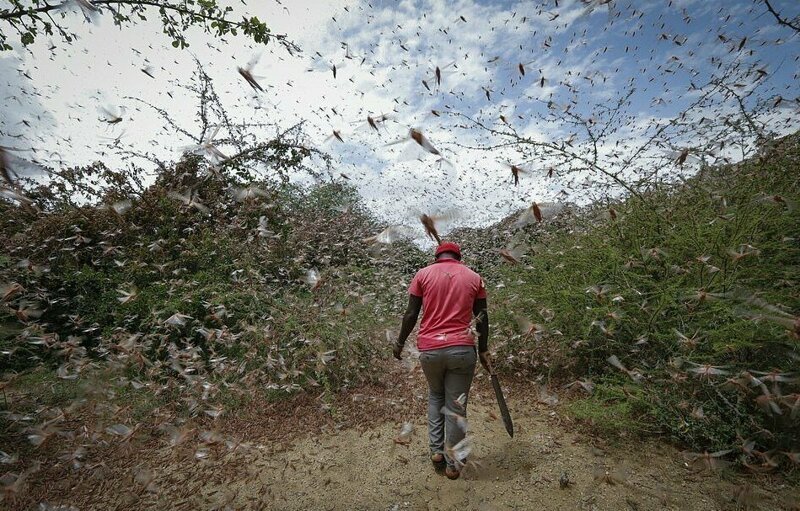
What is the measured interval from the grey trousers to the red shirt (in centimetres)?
8

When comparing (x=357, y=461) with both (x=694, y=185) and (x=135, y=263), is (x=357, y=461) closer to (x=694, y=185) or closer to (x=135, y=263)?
(x=694, y=185)

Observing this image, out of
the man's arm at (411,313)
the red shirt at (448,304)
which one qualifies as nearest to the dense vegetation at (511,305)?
the red shirt at (448,304)

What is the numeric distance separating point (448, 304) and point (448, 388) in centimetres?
76

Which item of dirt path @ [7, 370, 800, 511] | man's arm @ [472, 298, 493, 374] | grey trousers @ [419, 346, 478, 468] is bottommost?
dirt path @ [7, 370, 800, 511]

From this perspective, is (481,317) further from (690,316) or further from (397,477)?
(690,316)

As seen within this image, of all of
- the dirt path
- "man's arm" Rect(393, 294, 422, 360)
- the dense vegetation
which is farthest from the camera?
"man's arm" Rect(393, 294, 422, 360)

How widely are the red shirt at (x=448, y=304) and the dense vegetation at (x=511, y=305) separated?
0.74 metres

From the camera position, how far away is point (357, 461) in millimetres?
3803

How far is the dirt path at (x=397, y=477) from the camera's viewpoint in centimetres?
298

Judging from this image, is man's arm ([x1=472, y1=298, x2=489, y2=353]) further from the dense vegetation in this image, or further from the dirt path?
the dirt path

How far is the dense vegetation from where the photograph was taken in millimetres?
3225

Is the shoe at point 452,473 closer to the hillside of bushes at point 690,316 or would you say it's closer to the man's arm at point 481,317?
the man's arm at point 481,317

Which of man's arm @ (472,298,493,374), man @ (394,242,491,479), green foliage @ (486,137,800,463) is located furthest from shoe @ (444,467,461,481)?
green foliage @ (486,137,800,463)

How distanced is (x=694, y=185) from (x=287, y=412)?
242 inches
